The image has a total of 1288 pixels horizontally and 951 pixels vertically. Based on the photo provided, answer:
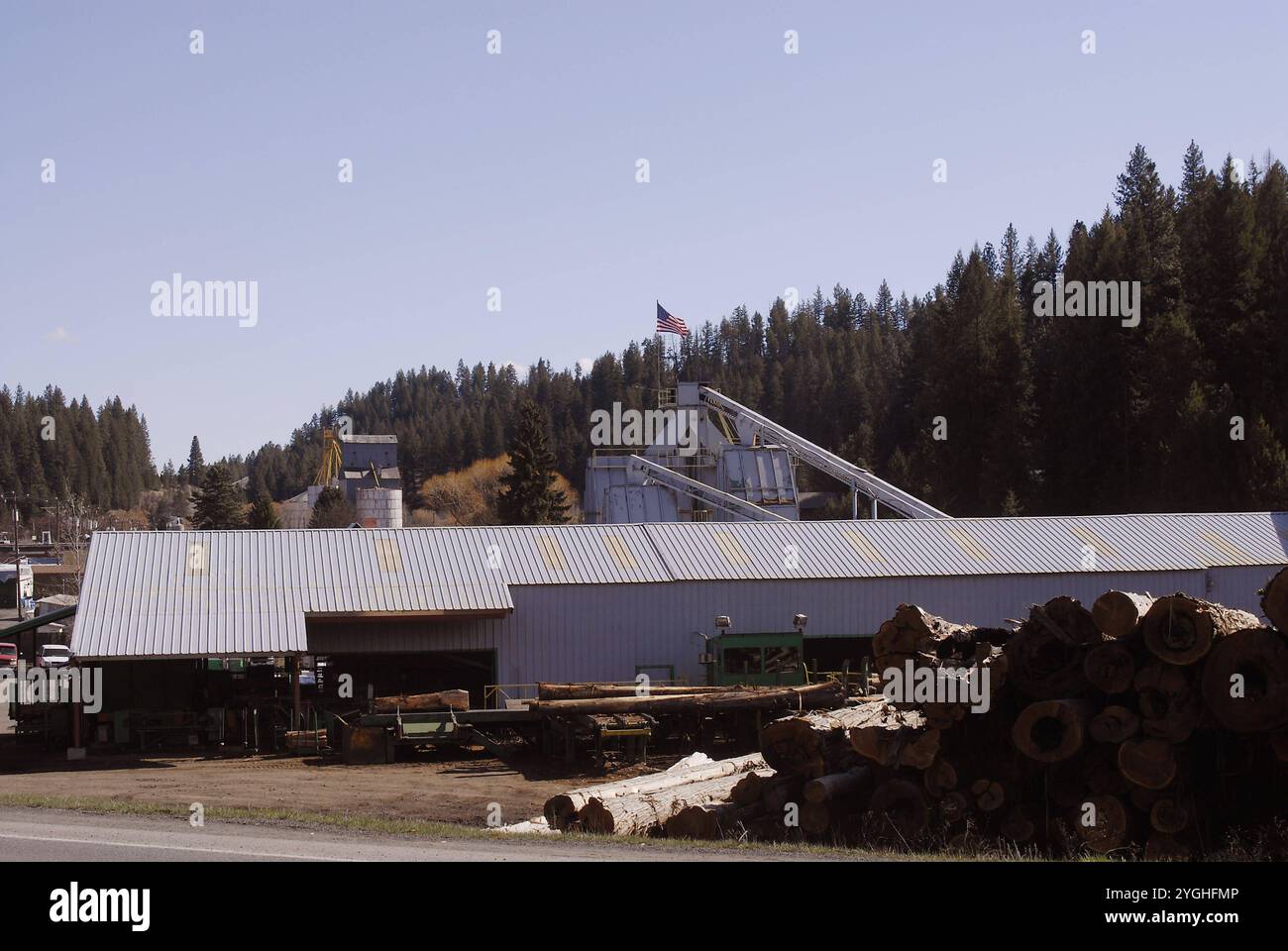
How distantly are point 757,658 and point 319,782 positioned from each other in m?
12.8

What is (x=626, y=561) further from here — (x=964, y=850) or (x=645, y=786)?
(x=964, y=850)

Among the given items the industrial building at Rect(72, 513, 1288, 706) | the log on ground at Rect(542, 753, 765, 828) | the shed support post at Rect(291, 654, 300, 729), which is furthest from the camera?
the industrial building at Rect(72, 513, 1288, 706)

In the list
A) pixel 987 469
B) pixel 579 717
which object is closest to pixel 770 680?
pixel 579 717

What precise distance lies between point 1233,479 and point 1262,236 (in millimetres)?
15109

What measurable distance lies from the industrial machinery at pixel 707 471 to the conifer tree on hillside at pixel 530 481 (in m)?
19.6

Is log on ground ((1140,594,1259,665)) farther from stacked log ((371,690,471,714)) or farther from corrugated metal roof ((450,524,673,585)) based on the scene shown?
corrugated metal roof ((450,524,673,585))

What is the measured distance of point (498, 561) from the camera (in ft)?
111

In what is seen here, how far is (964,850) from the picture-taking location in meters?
14.8

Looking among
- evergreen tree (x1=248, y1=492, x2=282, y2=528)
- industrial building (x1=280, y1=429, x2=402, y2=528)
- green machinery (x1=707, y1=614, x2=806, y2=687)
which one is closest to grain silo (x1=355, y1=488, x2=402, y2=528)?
industrial building (x1=280, y1=429, x2=402, y2=528)

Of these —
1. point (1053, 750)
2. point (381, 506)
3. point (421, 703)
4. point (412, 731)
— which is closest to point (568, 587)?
point (421, 703)

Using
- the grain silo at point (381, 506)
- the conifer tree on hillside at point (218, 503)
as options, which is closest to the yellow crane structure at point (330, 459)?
the grain silo at point (381, 506)

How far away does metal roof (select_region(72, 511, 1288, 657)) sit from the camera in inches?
1170

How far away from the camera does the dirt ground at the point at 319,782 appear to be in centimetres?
2123

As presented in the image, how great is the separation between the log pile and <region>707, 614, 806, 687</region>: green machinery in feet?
48.2
